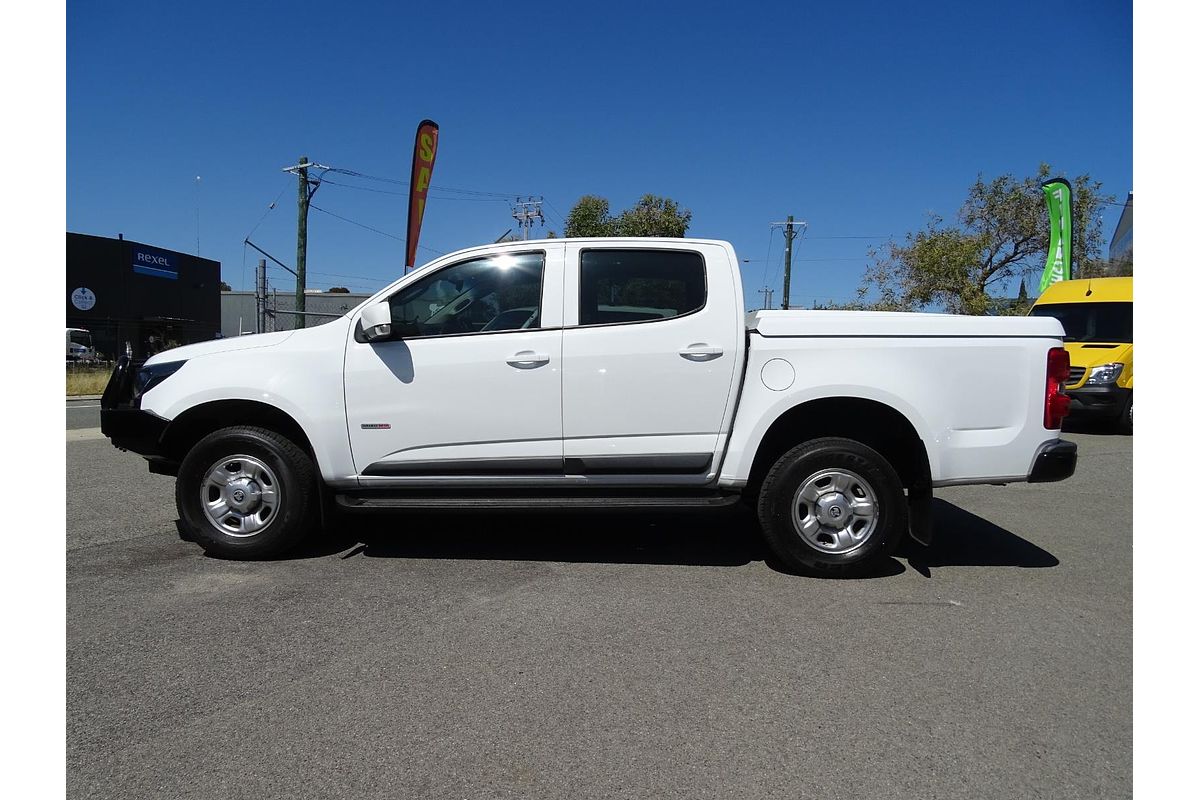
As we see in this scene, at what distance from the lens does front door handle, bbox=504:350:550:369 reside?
171 inches

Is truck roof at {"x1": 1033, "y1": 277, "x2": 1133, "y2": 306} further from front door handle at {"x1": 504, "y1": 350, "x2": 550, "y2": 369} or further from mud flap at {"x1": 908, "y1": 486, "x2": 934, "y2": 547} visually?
front door handle at {"x1": 504, "y1": 350, "x2": 550, "y2": 369}

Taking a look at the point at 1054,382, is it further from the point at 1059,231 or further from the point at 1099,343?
the point at 1059,231

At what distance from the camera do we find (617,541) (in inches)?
204

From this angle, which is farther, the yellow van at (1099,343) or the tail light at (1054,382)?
the yellow van at (1099,343)

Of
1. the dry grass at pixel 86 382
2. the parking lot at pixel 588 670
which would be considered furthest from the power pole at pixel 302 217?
the parking lot at pixel 588 670

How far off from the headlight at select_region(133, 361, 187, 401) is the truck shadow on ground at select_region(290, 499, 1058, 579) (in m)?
1.42

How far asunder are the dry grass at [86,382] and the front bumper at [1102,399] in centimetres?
2390

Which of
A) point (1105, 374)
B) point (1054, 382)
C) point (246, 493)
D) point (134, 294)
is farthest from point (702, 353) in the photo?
point (134, 294)

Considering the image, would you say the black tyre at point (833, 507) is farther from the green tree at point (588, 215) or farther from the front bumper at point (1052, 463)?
the green tree at point (588, 215)

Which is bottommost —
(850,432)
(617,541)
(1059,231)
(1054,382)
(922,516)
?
(617,541)

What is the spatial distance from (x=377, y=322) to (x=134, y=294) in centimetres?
3746

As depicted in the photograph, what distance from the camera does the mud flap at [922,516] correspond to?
14.3ft

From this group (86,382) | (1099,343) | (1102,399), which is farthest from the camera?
(86,382)

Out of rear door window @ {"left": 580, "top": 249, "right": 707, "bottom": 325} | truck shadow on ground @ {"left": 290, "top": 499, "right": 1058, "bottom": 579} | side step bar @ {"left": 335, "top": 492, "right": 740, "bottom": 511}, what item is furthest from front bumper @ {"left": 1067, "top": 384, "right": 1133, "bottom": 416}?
side step bar @ {"left": 335, "top": 492, "right": 740, "bottom": 511}
